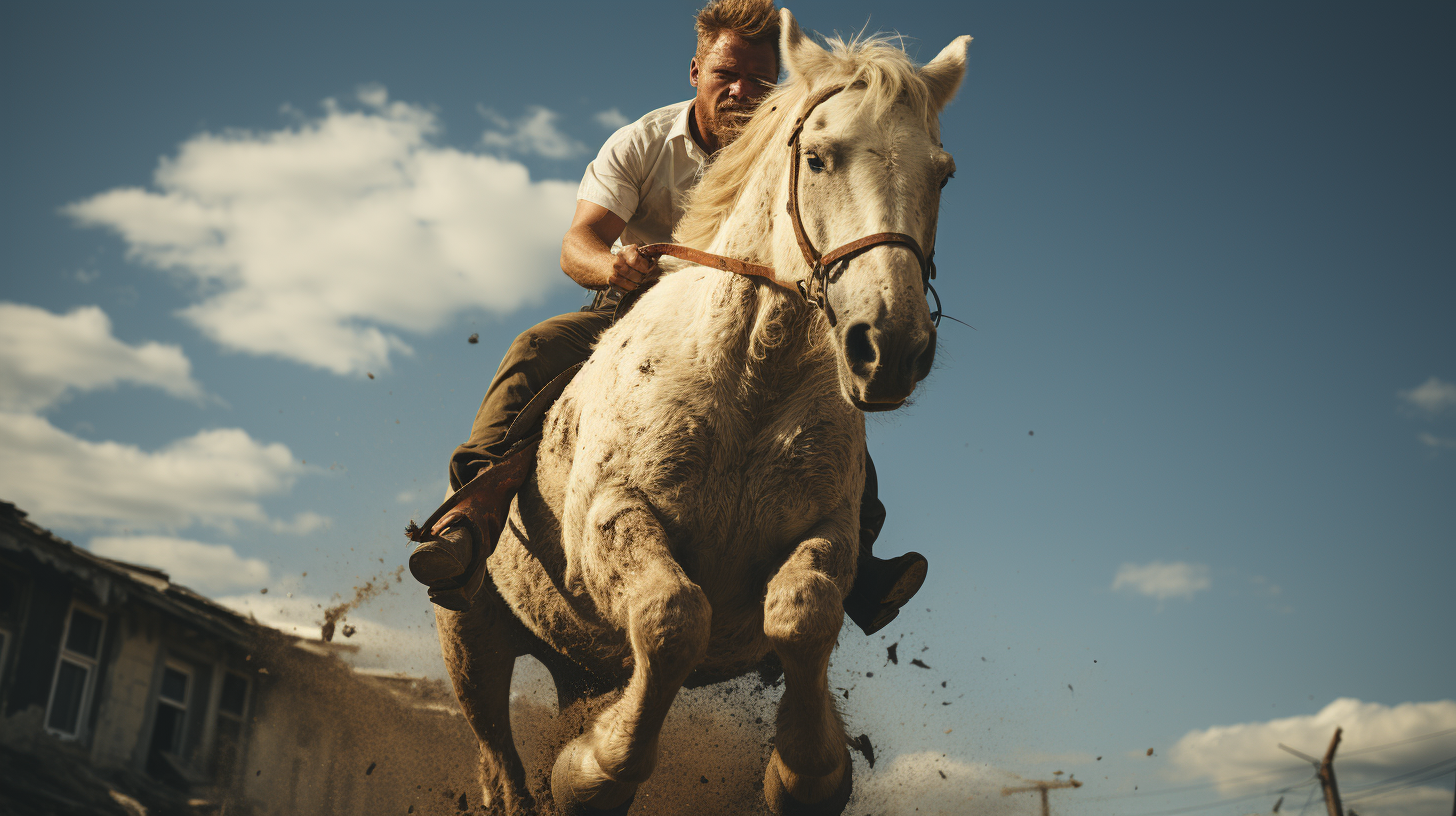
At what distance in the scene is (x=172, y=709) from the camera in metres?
15.4

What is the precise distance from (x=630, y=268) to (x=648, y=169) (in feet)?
4.06

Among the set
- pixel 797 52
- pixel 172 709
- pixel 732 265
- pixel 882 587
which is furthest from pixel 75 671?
pixel 797 52

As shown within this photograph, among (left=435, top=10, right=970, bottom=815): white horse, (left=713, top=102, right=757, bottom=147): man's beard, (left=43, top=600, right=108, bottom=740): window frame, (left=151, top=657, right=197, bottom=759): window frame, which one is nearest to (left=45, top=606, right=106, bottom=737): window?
(left=43, top=600, right=108, bottom=740): window frame

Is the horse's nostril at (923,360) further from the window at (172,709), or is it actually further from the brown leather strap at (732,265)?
the window at (172,709)

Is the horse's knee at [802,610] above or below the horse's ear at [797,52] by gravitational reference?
below

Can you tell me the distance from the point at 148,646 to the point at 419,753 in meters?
11.9

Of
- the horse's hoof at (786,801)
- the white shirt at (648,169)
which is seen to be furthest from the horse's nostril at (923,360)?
the white shirt at (648,169)

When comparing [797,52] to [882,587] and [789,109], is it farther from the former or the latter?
[882,587]

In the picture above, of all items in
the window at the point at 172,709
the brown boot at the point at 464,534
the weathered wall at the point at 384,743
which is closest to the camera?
the brown boot at the point at 464,534

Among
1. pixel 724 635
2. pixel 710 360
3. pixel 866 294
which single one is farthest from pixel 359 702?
pixel 866 294

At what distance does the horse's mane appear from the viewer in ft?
9.69

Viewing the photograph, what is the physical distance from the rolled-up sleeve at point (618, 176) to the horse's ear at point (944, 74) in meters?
1.75

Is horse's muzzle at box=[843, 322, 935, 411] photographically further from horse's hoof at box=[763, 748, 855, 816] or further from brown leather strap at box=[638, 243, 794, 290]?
horse's hoof at box=[763, 748, 855, 816]

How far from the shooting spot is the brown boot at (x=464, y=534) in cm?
332
